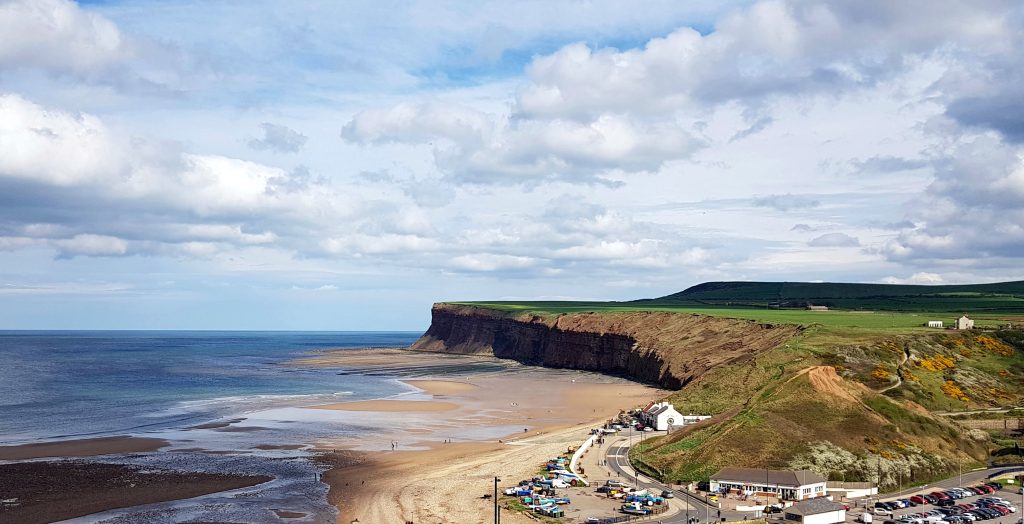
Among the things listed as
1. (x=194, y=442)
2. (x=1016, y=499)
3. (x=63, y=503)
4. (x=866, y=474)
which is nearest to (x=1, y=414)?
(x=194, y=442)

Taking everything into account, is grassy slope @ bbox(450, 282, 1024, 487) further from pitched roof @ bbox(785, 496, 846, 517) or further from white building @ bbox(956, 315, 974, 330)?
pitched roof @ bbox(785, 496, 846, 517)

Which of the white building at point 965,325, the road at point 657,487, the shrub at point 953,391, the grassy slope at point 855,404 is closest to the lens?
the road at point 657,487

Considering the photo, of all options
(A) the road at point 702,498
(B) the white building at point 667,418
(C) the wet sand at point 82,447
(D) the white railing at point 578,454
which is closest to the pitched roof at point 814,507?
(A) the road at point 702,498

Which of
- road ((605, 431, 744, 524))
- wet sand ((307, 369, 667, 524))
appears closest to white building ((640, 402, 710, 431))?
road ((605, 431, 744, 524))

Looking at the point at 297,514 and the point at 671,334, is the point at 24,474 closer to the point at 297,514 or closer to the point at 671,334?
the point at 297,514

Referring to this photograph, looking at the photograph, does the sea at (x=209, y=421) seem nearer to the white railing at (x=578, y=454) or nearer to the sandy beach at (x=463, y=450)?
the sandy beach at (x=463, y=450)

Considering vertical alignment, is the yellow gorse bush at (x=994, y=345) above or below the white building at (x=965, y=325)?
below

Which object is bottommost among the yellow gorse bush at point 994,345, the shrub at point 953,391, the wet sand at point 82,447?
the wet sand at point 82,447
